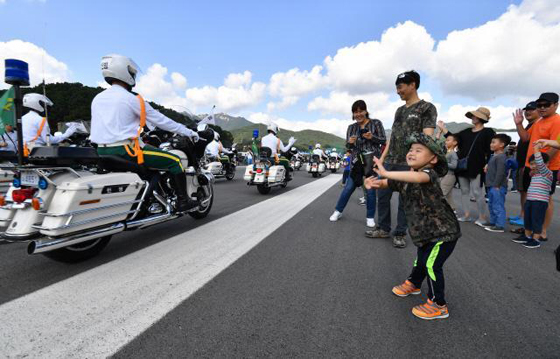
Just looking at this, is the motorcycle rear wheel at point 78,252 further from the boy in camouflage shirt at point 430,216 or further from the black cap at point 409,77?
the black cap at point 409,77

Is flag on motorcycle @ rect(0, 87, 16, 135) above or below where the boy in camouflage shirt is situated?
above

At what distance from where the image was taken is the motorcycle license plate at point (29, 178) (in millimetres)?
2199

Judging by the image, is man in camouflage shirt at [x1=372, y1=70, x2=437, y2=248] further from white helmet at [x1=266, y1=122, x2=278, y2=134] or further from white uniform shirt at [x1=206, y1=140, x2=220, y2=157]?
white uniform shirt at [x1=206, y1=140, x2=220, y2=157]

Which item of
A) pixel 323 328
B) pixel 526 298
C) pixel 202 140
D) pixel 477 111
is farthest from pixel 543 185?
pixel 202 140

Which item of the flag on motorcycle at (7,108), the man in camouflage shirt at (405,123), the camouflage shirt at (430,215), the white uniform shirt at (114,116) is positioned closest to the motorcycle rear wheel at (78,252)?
the white uniform shirt at (114,116)

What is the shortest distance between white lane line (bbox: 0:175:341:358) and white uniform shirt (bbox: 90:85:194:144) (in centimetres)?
125

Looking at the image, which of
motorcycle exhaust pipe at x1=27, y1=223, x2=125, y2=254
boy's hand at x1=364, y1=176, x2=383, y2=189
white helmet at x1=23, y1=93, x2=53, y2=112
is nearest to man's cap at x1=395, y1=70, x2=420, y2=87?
boy's hand at x1=364, y1=176, x2=383, y2=189

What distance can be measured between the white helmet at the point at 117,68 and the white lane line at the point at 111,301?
189 centimetres

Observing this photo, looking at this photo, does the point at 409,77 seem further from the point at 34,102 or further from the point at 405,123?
the point at 34,102

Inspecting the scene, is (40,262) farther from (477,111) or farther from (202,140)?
(477,111)

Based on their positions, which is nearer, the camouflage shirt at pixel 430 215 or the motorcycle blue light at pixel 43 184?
the camouflage shirt at pixel 430 215

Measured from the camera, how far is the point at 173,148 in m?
3.92

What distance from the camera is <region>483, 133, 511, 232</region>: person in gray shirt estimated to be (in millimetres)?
4395

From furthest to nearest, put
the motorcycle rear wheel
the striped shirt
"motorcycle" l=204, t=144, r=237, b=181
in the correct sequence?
1. "motorcycle" l=204, t=144, r=237, b=181
2. the striped shirt
3. the motorcycle rear wheel
